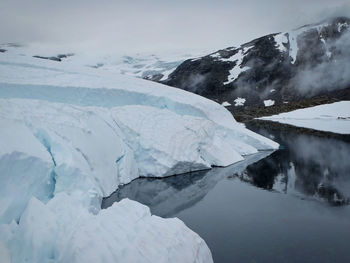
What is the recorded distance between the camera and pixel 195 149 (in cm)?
1185

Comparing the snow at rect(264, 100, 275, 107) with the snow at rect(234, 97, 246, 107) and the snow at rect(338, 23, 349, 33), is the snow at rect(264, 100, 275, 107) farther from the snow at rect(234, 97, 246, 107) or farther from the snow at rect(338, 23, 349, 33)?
the snow at rect(338, 23, 349, 33)

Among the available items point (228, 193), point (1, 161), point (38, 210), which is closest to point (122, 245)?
point (38, 210)

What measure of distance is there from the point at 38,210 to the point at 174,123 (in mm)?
7158

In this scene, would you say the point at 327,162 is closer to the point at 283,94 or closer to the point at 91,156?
the point at 91,156

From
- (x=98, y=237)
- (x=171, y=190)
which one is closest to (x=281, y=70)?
(x=171, y=190)

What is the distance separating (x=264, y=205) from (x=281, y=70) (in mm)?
68499

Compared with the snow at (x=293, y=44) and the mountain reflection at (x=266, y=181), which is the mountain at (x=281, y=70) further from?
the mountain reflection at (x=266, y=181)

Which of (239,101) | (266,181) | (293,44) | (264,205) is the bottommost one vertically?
(239,101)

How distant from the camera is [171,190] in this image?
10016 millimetres

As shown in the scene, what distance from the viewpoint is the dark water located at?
625cm

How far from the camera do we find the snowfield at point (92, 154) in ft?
16.1

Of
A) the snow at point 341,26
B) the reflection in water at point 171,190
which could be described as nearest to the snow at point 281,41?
the snow at point 341,26

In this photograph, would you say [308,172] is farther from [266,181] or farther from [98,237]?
[98,237]

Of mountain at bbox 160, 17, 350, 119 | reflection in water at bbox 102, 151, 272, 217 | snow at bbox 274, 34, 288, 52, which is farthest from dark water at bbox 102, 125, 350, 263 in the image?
snow at bbox 274, 34, 288, 52
